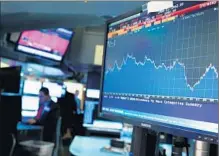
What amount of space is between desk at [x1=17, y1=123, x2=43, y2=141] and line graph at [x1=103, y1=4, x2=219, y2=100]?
4291mm

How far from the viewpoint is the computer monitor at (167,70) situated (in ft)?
3.45

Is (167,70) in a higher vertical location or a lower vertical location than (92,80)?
lower

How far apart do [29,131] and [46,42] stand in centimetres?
177

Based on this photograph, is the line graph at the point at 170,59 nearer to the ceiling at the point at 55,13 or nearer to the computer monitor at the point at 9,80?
the ceiling at the point at 55,13

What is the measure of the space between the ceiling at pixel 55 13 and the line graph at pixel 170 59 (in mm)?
1542

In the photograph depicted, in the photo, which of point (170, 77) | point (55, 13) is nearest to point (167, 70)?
point (170, 77)

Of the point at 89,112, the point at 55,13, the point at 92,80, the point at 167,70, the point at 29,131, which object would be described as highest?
the point at 55,13

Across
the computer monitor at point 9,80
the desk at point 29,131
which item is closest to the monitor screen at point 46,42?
the desk at point 29,131

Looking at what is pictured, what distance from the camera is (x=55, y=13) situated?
394 cm

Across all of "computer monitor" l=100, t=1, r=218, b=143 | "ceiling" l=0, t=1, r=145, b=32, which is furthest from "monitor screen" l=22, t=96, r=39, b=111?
"computer monitor" l=100, t=1, r=218, b=143

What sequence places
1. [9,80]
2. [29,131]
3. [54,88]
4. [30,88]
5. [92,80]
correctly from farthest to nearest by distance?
[92,80], [54,88], [30,88], [29,131], [9,80]

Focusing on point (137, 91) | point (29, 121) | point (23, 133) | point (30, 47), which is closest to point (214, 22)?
point (137, 91)

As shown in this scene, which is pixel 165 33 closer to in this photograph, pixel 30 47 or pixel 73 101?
pixel 30 47

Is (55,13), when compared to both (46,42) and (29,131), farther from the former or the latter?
(29,131)
